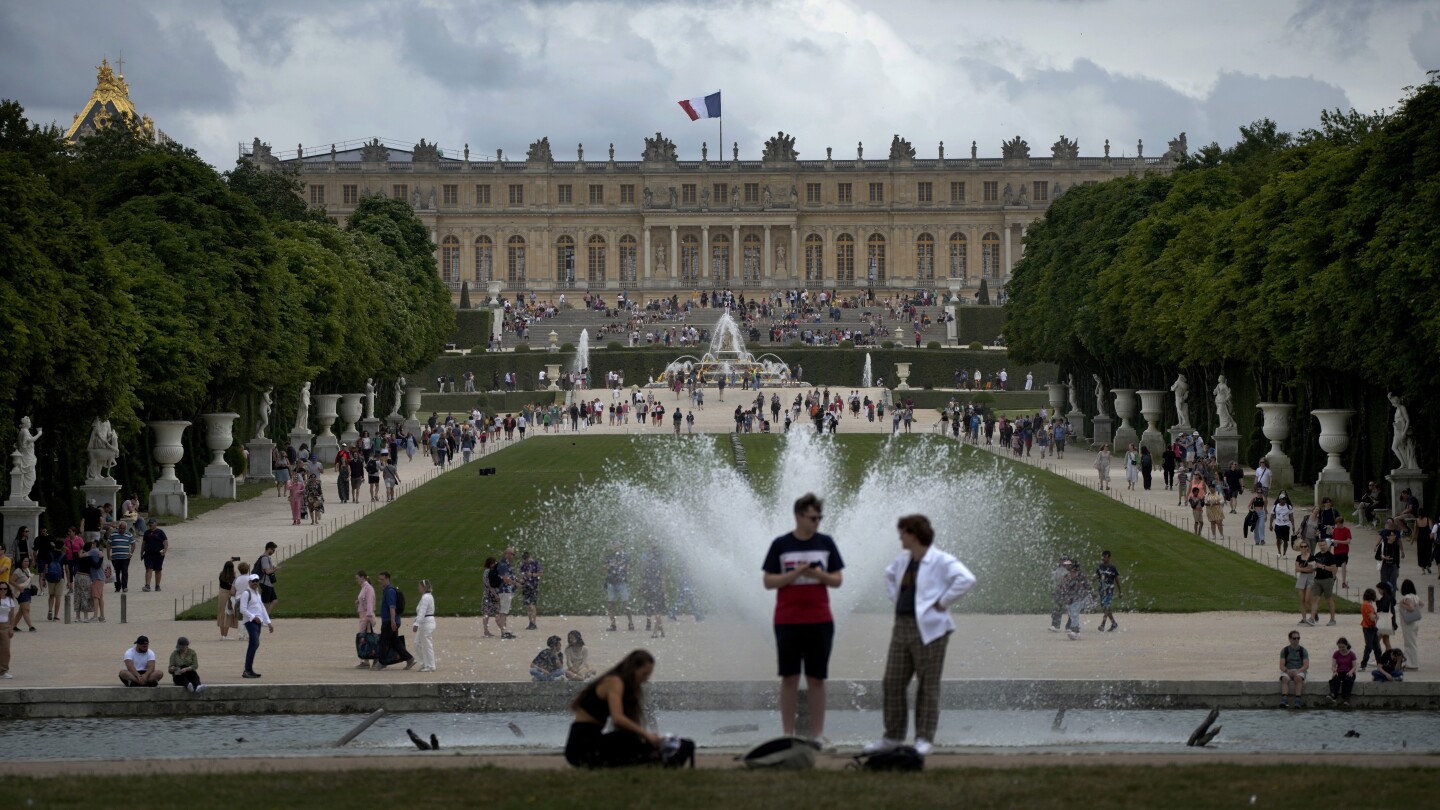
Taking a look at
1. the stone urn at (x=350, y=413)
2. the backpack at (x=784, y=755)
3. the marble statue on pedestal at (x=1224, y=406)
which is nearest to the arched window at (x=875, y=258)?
the stone urn at (x=350, y=413)

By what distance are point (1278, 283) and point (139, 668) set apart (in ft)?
92.2

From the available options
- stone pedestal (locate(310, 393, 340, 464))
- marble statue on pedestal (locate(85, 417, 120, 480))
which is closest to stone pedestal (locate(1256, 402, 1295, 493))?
marble statue on pedestal (locate(85, 417, 120, 480))

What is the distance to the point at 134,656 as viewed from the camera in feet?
66.2

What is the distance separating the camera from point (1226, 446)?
4994 cm

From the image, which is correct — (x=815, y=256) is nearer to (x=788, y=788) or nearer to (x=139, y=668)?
(x=139, y=668)

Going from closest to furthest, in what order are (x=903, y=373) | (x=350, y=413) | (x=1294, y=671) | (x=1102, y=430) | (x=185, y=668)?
(x=1294, y=671)
(x=185, y=668)
(x=350, y=413)
(x=1102, y=430)
(x=903, y=373)

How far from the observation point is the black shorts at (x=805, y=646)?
12859mm

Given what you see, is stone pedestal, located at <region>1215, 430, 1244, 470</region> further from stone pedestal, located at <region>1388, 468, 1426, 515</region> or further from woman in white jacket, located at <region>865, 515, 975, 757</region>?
woman in white jacket, located at <region>865, 515, 975, 757</region>

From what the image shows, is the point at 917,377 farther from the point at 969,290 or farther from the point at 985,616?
the point at 985,616

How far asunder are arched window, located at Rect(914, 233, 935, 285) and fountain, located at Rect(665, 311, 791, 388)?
37.6 metres

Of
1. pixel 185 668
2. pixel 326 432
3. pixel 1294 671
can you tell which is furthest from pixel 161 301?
pixel 1294 671

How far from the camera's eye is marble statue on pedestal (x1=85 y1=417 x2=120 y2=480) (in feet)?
123

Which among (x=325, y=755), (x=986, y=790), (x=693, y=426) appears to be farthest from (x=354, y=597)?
(x=693, y=426)

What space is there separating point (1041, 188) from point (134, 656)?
123 metres
